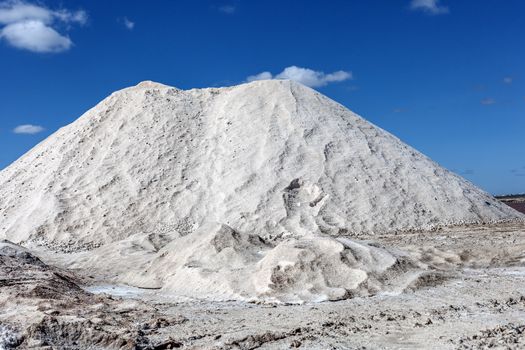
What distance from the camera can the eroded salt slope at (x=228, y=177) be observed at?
15.5 metres

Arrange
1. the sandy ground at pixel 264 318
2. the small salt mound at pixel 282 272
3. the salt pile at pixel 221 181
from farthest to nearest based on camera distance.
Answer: the salt pile at pixel 221 181 < the small salt mound at pixel 282 272 < the sandy ground at pixel 264 318

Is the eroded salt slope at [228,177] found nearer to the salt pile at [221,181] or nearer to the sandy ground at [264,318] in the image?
the salt pile at [221,181]

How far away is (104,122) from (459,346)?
662 inches

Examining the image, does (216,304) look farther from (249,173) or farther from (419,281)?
(249,173)

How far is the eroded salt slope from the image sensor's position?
15.5m

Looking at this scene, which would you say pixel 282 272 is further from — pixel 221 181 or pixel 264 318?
pixel 221 181

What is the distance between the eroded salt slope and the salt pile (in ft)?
0.15

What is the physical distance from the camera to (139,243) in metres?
13.6

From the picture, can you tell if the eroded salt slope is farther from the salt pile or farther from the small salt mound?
the small salt mound

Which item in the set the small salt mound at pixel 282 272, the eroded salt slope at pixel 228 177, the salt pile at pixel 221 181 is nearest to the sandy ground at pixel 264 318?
the small salt mound at pixel 282 272

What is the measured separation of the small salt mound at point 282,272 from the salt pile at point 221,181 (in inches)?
10.1

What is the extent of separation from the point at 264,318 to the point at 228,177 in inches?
405

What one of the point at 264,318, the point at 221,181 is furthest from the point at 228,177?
the point at 264,318

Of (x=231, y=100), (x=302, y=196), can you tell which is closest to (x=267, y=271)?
(x=302, y=196)
